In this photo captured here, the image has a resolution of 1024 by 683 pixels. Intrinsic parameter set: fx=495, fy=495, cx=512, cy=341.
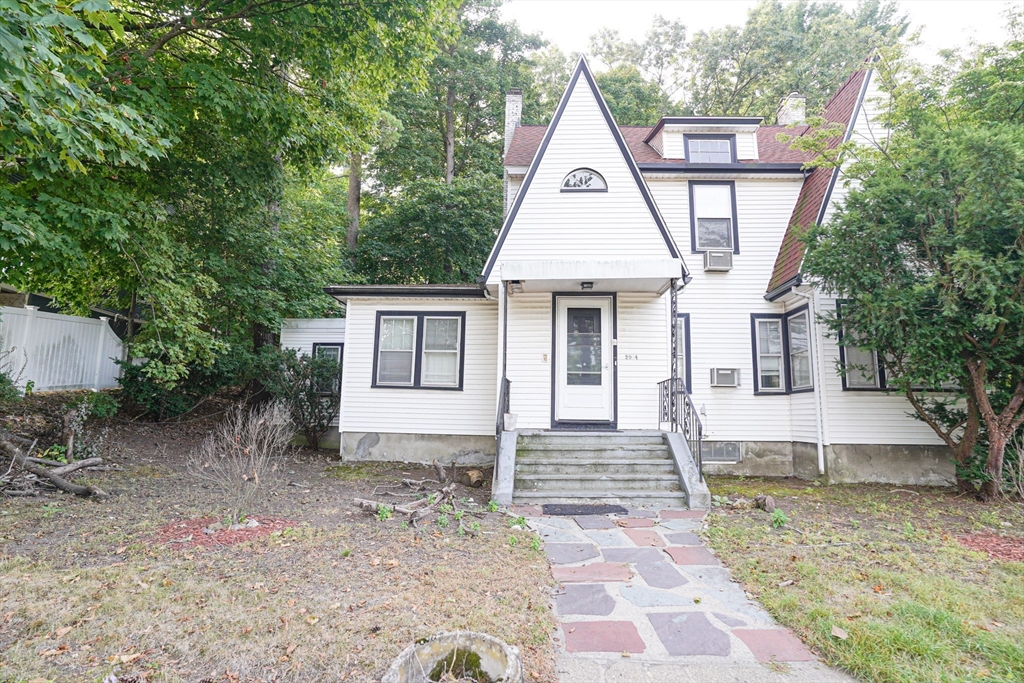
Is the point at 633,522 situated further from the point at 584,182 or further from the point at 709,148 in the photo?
the point at 709,148

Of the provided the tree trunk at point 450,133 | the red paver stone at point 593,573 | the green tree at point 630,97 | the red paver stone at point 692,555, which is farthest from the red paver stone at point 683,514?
the green tree at point 630,97

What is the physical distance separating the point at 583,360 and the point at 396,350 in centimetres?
387

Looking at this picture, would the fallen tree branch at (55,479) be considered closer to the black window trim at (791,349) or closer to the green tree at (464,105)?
the black window trim at (791,349)

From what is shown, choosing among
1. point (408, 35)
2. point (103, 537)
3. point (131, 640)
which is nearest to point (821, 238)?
point (408, 35)

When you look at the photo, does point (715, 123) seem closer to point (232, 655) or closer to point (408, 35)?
point (408, 35)

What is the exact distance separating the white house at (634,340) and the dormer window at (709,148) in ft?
0.10

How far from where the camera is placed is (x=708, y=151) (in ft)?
36.1

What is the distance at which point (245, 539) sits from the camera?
4867mm

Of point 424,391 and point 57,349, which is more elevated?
point 57,349

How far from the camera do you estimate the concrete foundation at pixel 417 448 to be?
9.79 meters

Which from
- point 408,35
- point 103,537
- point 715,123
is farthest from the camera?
point 715,123

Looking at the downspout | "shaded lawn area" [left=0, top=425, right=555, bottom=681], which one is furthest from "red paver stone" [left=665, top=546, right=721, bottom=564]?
the downspout

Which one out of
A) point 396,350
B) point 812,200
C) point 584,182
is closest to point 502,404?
point 396,350

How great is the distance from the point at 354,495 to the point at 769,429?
7.61m
